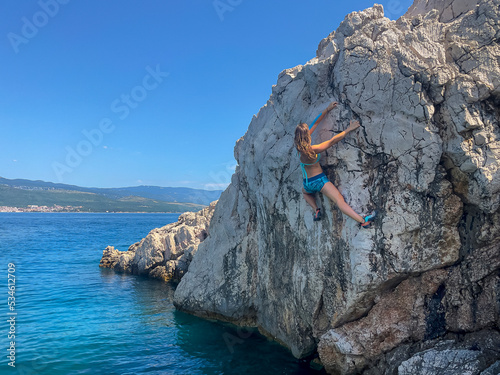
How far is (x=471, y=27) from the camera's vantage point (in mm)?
9977

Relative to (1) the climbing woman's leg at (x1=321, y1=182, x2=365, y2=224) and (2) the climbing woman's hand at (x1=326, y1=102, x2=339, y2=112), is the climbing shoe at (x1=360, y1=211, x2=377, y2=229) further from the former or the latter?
(2) the climbing woman's hand at (x1=326, y1=102, x2=339, y2=112)

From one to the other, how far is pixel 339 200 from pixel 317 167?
1328 millimetres

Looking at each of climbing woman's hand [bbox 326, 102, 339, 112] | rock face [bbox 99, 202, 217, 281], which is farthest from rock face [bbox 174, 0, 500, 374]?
rock face [bbox 99, 202, 217, 281]

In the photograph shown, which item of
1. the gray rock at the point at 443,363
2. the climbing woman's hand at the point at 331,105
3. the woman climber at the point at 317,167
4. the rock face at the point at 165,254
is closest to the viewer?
the gray rock at the point at 443,363

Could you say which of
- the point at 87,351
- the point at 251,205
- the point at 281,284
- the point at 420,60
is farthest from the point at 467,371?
the point at 87,351

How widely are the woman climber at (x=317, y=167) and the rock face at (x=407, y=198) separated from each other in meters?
0.29

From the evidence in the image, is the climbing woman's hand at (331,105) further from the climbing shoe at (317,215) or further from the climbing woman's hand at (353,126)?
the climbing shoe at (317,215)

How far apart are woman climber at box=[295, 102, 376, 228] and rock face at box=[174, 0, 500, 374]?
11.2 inches

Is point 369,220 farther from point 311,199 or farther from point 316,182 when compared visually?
point 311,199

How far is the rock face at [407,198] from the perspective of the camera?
9.49 metres

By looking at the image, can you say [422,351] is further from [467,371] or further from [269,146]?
[269,146]

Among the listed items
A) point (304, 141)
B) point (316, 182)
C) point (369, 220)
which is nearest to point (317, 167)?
point (316, 182)

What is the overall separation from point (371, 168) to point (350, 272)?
3346 mm

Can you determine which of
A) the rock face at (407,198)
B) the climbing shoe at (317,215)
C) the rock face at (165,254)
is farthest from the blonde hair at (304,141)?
the rock face at (165,254)
